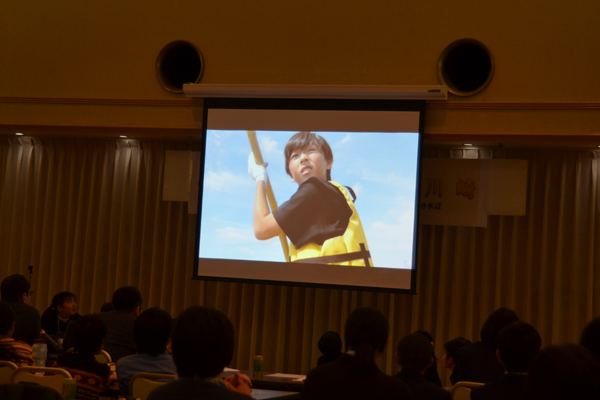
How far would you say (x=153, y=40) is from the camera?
6578 mm

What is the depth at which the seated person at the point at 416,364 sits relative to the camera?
2.66 meters

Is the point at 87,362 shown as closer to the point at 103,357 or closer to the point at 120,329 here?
the point at 103,357

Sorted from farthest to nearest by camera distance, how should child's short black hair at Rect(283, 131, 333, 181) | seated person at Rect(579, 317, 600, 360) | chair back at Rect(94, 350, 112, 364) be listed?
child's short black hair at Rect(283, 131, 333, 181) < chair back at Rect(94, 350, 112, 364) < seated person at Rect(579, 317, 600, 360)

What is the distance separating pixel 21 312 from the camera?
4.34 metres

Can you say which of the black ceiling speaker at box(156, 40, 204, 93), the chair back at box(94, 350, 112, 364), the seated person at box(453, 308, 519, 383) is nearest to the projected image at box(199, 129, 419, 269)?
the black ceiling speaker at box(156, 40, 204, 93)

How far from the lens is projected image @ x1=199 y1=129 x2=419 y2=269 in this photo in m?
5.73

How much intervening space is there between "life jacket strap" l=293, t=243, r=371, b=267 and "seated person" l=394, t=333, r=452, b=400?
9.70 ft

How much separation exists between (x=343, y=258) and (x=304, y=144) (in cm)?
114

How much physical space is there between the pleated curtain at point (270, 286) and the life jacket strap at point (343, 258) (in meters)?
0.55

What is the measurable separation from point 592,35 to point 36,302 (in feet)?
20.6

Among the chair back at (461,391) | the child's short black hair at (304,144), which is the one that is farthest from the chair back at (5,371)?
the child's short black hair at (304,144)

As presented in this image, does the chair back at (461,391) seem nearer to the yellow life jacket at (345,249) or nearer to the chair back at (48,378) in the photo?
the chair back at (48,378)

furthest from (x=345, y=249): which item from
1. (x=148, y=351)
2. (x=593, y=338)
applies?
(x=593, y=338)

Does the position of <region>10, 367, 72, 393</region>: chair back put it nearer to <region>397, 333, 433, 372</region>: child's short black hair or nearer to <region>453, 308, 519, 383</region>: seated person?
<region>397, 333, 433, 372</region>: child's short black hair
